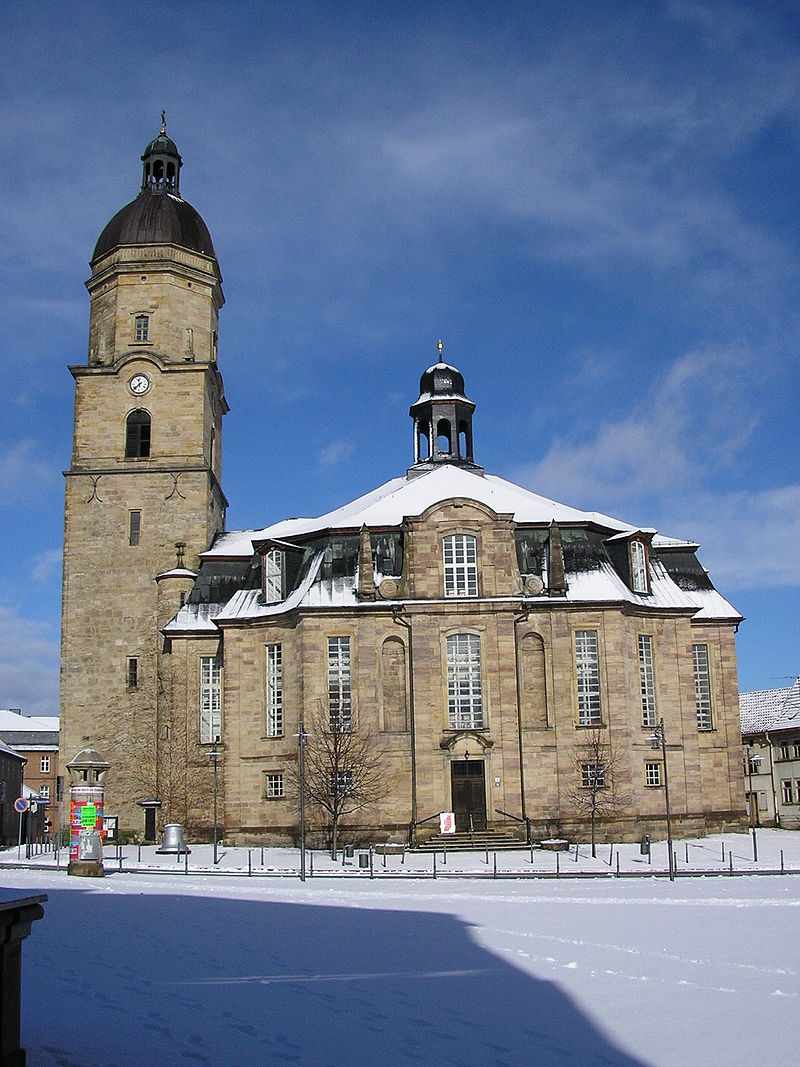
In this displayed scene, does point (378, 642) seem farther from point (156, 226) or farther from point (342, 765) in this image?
point (156, 226)

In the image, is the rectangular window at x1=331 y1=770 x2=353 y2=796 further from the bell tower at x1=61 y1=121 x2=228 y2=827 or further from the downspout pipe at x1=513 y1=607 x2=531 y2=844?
the bell tower at x1=61 y1=121 x2=228 y2=827

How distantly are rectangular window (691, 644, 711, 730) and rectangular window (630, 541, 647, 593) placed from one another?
366cm

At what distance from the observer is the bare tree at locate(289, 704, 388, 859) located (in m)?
46.2

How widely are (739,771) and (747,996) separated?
4030cm

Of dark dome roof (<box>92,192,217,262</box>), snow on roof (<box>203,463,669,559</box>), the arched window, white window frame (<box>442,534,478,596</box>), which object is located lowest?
white window frame (<box>442,534,478,596</box>)

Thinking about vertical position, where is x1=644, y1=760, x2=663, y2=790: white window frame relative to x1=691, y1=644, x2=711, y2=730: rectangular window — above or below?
below

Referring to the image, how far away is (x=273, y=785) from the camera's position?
4953cm

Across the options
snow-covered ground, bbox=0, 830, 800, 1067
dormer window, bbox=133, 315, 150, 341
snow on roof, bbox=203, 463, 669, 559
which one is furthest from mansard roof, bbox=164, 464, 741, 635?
snow-covered ground, bbox=0, 830, 800, 1067

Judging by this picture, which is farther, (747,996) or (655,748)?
(655,748)

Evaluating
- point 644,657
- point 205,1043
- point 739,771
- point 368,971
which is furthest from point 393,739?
point 205,1043

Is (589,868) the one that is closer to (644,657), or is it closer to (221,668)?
(644,657)

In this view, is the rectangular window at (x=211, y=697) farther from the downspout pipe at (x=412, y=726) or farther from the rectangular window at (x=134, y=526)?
the downspout pipe at (x=412, y=726)

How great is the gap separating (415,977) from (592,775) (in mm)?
33046

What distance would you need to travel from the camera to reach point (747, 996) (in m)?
13.7
